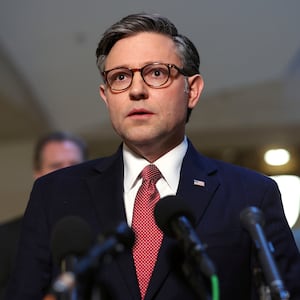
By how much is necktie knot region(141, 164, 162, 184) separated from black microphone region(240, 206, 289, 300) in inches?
16.7

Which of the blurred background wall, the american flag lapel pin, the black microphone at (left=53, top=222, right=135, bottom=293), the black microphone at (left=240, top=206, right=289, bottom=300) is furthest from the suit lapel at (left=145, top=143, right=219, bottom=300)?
the blurred background wall

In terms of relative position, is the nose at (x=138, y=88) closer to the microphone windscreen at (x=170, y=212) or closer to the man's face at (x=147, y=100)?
the man's face at (x=147, y=100)

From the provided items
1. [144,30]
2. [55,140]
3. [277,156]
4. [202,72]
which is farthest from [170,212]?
[277,156]

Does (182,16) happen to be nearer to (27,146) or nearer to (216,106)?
(216,106)

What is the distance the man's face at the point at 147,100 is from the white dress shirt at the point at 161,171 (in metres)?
0.03

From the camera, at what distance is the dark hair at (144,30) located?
1.97 m

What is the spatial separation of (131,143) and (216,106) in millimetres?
3376

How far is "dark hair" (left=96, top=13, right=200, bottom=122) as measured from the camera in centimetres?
197

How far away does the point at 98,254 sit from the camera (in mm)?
1275

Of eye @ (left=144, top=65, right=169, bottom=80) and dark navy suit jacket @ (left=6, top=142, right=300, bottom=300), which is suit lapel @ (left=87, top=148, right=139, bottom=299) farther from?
eye @ (left=144, top=65, right=169, bottom=80)

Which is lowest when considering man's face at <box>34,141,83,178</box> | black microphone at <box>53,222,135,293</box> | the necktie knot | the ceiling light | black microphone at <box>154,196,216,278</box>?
the ceiling light

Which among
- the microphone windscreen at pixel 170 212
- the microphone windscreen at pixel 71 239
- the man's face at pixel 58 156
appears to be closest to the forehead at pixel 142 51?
the microphone windscreen at pixel 170 212

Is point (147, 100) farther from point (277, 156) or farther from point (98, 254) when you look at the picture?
point (277, 156)

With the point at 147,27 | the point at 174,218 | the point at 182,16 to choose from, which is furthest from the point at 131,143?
the point at 182,16
